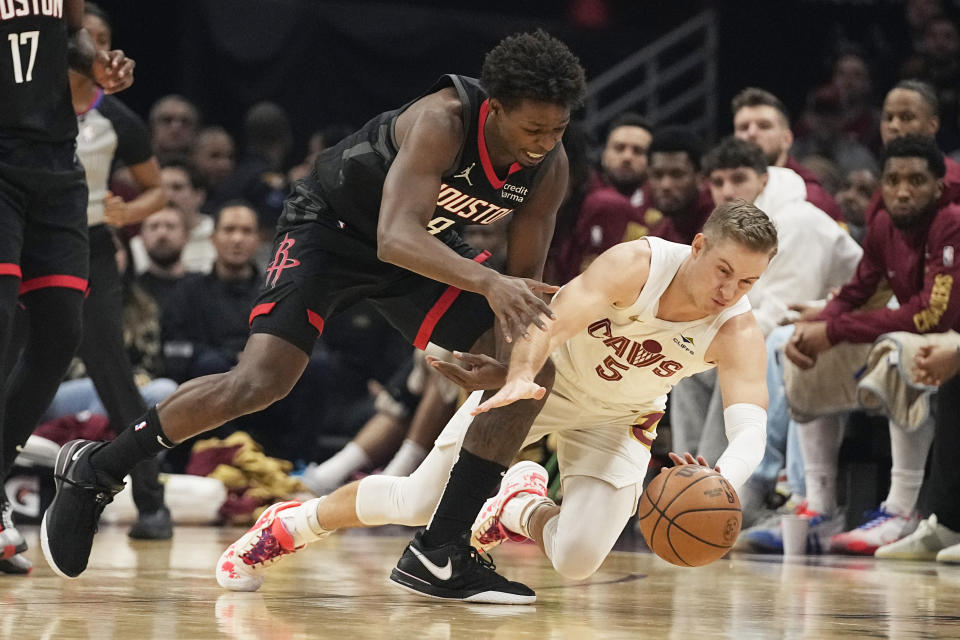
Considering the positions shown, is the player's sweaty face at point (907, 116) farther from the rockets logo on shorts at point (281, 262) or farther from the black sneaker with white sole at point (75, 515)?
the black sneaker with white sole at point (75, 515)

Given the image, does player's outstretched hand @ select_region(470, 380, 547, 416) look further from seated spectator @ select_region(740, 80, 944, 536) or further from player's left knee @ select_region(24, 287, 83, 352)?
seated spectator @ select_region(740, 80, 944, 536)

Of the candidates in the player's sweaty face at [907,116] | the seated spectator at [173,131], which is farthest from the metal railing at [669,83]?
the player's sweaty face at [907,116]

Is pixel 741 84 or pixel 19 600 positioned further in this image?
pixel 741 84

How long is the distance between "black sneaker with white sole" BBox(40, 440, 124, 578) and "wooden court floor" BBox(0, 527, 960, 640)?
101 millimetres

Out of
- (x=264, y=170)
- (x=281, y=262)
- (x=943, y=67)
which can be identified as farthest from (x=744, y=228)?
(x=943, y=67)

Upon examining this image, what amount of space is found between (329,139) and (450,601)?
6.03 meters

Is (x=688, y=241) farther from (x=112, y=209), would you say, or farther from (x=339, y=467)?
(x=112, y=209)

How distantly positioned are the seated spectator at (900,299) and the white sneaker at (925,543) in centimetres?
21

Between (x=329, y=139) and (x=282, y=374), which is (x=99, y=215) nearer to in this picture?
(x=282, y=374)

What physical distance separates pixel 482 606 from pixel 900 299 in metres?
3.32

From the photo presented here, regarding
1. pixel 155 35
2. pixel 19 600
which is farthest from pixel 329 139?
pixel 19 600

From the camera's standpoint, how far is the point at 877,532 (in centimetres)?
607

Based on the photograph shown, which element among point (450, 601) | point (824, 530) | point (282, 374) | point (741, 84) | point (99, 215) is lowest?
point (824, 530)

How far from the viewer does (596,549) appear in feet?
13.3
